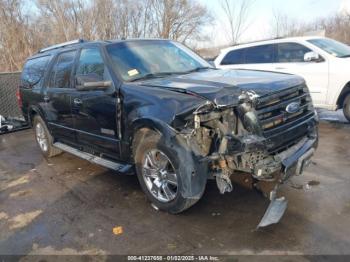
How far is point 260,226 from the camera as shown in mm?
3225

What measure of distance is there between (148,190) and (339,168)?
278 centimetres

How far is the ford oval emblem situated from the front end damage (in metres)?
0.07

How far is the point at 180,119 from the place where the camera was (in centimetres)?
334

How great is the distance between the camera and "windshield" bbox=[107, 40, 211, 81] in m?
4.28

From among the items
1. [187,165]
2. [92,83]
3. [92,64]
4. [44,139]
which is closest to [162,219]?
[187,165]

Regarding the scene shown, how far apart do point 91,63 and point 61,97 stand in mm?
926

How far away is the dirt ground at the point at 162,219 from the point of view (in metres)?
3.22

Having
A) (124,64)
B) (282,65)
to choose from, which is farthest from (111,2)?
(124,64)

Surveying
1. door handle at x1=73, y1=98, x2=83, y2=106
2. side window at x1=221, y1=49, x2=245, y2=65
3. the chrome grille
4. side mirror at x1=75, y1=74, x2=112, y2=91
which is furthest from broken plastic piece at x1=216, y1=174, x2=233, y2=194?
side window at x1=221, y1=49, x2=245, y2=65

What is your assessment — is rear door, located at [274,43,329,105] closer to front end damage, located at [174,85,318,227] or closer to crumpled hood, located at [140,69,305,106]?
crumpled hood, located at [140,69,305,106]

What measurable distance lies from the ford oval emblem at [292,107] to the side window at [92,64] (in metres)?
2.17

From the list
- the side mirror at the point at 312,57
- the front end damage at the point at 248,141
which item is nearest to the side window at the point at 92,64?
the front end damage at the point at 248,141

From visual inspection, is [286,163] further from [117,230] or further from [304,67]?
[304,67]

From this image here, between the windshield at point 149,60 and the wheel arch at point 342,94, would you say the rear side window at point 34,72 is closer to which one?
the windshield at point 149,60
